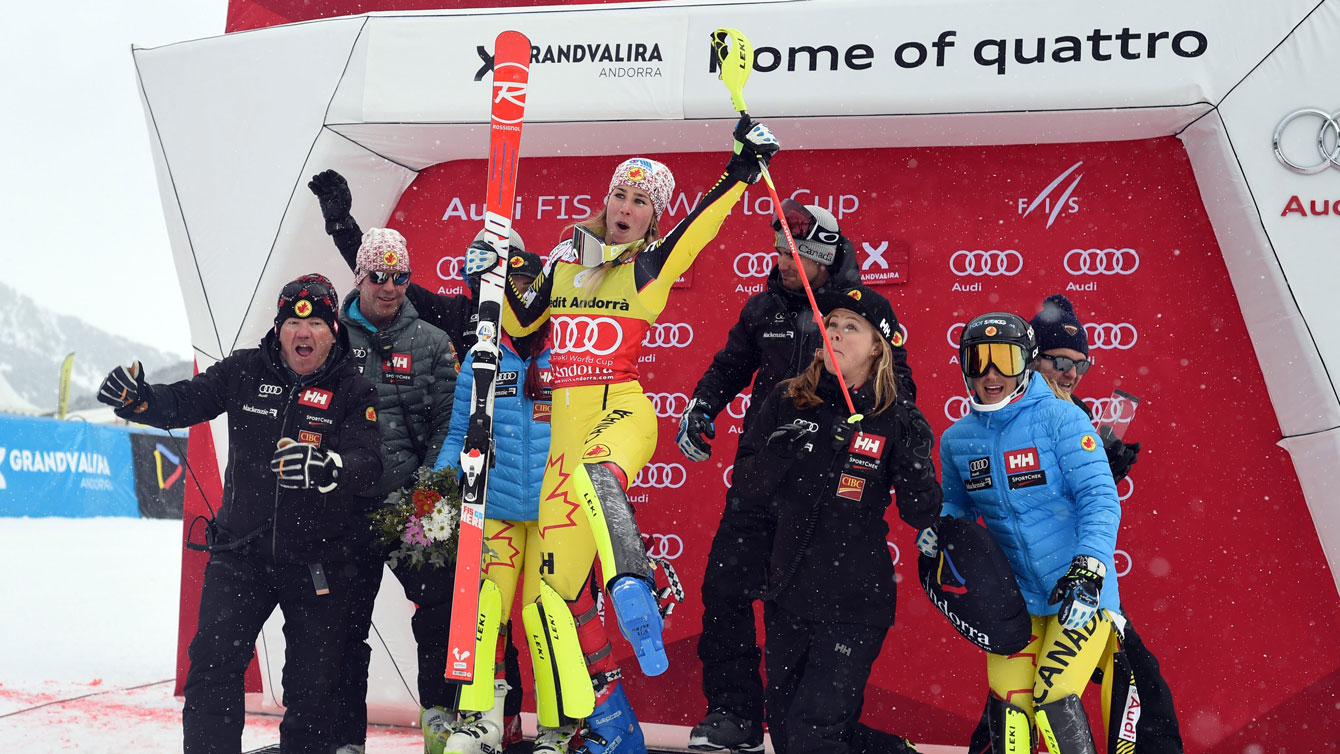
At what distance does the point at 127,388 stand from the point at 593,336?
1645mm

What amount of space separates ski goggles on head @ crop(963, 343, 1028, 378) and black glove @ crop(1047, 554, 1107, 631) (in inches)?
25.1

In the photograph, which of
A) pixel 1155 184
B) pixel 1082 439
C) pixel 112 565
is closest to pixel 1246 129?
pixel 1155 184

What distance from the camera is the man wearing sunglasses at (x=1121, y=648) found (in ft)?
11.6

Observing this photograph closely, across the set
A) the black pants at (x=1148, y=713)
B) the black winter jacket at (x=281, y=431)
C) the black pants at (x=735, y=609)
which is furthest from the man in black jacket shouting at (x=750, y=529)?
the black winter jacket at (x=281, y=431)

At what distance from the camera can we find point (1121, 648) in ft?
11.1

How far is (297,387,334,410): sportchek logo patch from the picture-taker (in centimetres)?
385

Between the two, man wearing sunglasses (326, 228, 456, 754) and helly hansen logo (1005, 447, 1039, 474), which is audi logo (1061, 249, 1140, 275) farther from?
man wearing sunglasses (326, 228, 456, 754)

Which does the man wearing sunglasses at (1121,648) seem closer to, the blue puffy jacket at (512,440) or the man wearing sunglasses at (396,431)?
the blue puffy jacket at (512,440)

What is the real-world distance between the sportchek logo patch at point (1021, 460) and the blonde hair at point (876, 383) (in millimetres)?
412

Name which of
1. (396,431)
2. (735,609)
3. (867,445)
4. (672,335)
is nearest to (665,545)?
(672,335)

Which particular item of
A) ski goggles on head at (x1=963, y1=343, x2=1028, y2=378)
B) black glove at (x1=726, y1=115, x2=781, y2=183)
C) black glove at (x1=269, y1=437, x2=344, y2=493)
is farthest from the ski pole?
black glove at (x1=269, y1=437, x2=344, y2=493)

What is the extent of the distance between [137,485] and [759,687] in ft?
47.5

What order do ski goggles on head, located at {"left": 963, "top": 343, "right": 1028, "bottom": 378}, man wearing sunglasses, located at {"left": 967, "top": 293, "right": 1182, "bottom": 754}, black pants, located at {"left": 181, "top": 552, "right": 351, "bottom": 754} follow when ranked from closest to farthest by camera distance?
ski goggles on head, located at {"left": 963, "top": 343, "right": 1028, "bottom": 378}
man wearing sunglasses, located at {"left": 967, "top": 293, "right": 1182, "bottom": 754}
black pants, located at {"left": 181, "top": 552, "right": 351, "bottom": 754}

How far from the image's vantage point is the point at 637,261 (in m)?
3.76
